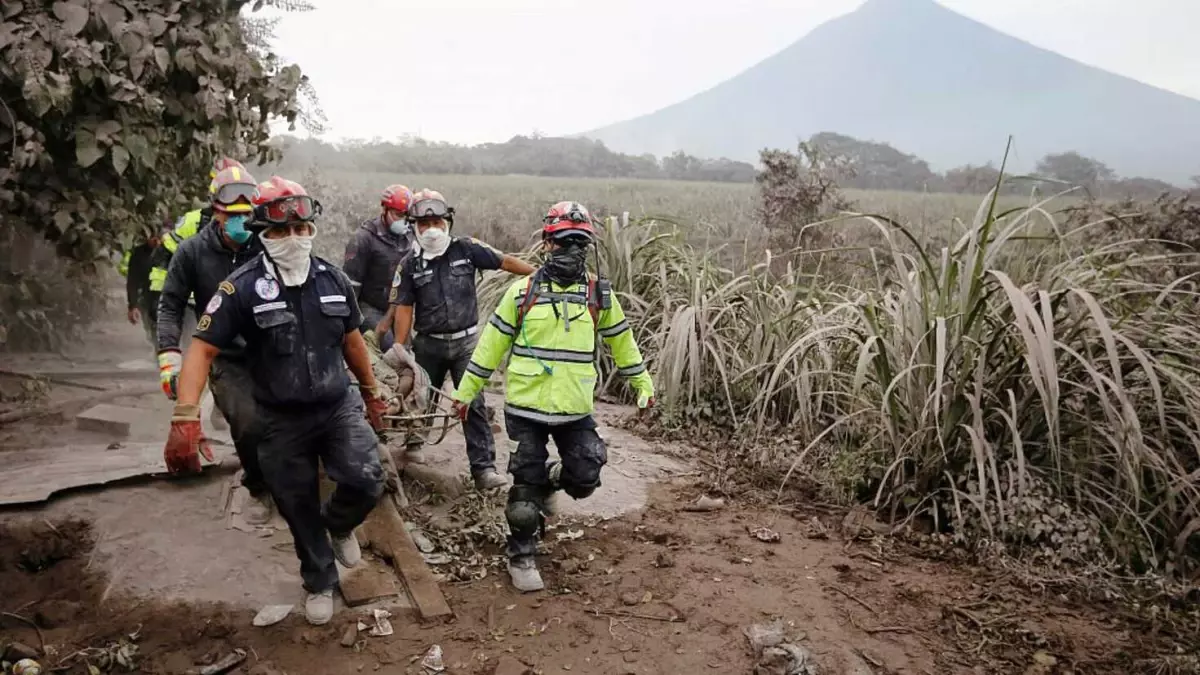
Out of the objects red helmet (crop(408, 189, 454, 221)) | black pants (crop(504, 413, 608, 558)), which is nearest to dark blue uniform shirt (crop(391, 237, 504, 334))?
red helmet (crop(408, 189, 454, 221))

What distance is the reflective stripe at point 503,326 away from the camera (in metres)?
3.61

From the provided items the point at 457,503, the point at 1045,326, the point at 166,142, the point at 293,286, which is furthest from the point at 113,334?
the point at 1045,326

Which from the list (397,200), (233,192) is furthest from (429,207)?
(233,192)

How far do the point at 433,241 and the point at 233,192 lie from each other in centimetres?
119

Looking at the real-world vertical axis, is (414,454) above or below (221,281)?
below

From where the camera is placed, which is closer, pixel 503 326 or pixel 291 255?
pixel 291 255

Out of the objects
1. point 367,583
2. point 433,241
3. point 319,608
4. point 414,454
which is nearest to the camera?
point 319,608

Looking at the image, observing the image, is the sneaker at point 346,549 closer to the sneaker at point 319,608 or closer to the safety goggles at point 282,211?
the sneaker at point 319,608

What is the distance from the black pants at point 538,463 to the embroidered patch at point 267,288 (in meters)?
1.16

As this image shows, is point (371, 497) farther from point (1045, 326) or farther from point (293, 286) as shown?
point (1045, 326)

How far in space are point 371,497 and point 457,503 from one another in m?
1.18

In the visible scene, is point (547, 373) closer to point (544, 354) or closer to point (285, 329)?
point (544, 354)

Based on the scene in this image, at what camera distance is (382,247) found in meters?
5.31

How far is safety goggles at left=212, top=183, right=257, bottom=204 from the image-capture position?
146 inches
